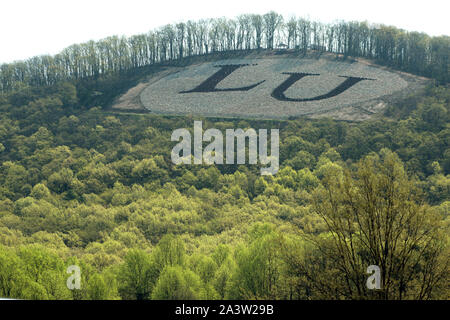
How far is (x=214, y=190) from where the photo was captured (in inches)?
2430

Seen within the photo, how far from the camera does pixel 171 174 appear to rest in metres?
66.7

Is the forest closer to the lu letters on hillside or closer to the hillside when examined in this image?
the hillside

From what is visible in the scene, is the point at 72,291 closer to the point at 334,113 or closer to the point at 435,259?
the point at 435,259

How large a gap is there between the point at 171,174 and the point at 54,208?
17.4 m

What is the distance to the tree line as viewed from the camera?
90312 mm

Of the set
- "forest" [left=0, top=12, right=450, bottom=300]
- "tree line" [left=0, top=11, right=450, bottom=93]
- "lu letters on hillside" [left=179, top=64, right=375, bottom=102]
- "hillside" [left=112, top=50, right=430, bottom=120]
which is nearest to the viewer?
"forest" [left=0, top=12, right=450, bottom=300]

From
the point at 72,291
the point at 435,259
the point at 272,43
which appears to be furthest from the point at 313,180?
the point at 272,43
